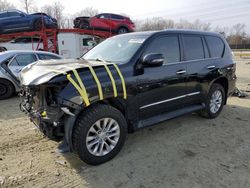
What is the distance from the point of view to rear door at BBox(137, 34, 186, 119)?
3.67m

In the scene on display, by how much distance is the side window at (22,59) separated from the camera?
706 cm

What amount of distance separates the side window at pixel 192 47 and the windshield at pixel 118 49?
1.00 m

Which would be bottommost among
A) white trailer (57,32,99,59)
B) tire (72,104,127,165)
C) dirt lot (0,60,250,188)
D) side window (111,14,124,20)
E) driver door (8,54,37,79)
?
dirt lot (0,60,250,188)

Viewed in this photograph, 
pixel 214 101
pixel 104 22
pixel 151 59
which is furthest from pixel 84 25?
pixel 151 59

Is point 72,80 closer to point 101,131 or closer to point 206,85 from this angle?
point 101,131

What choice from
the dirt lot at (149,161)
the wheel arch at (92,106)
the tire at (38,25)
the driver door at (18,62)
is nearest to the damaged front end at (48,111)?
the wheel arch at (92,106)

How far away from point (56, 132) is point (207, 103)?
3354 mm

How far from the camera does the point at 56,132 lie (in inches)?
121

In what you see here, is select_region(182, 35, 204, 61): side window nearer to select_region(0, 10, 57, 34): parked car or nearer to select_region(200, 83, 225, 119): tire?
select_region(200, 83, 225, 119): tire

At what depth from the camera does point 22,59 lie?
23.6 feet

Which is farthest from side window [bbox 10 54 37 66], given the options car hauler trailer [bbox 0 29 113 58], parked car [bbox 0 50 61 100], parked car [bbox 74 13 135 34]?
parked car [bbox 74 13 135 34]

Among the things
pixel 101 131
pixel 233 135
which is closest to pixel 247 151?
pixel 233 135

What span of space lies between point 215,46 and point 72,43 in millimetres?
10601

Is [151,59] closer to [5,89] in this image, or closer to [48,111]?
[48,111]
